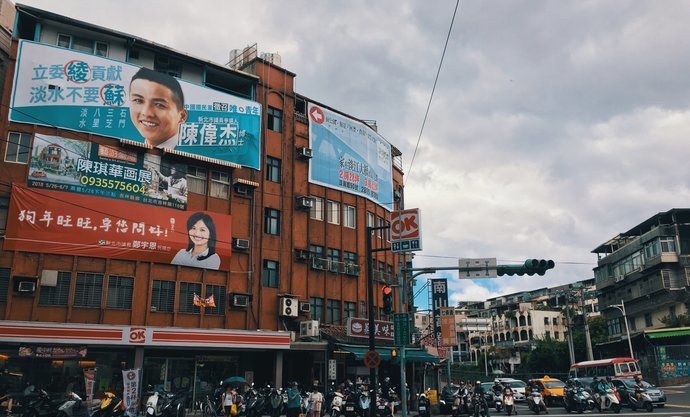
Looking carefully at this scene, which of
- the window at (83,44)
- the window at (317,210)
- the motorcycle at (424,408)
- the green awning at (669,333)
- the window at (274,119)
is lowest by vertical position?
the motorcycle at (424,408)

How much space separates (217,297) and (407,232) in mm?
12056

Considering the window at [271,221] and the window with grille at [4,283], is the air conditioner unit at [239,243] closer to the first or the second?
the window at [271,221]

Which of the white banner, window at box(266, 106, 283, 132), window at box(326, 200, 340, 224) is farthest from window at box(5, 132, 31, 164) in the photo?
window at box(326, 200, 340, 224)

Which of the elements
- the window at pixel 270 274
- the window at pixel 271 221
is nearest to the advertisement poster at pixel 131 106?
the window at pixel 271 221

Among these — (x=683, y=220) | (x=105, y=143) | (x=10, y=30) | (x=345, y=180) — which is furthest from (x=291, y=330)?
(x=683, y=220)

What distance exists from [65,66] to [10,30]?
4.25 m

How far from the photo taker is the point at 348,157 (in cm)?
3794

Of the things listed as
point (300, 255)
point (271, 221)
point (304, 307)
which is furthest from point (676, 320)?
point (271, 221)

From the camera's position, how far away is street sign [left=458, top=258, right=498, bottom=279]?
792 inches

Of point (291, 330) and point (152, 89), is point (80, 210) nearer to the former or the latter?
point (152, 89)

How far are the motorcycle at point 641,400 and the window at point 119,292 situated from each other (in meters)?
24.3

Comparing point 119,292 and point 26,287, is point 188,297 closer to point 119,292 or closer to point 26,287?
point 119,292

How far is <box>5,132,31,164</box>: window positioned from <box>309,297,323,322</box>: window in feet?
54.9

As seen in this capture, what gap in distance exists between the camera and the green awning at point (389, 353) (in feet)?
101
